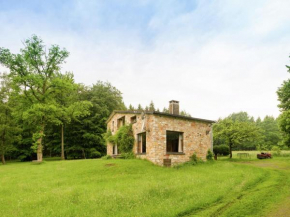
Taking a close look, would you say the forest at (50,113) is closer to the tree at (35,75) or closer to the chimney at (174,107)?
the tree at (35,75)

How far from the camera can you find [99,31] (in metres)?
19.8

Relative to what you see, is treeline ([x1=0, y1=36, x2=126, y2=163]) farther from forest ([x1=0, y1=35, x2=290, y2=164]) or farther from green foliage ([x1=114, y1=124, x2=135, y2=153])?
green foliage ([x1=114, y1=124, x2=135, y2=153])

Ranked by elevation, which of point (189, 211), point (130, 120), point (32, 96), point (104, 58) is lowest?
point (189, 211)

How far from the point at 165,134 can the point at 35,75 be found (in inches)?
751

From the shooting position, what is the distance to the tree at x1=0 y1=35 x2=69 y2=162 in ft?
83.9

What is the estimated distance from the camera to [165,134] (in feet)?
58.2

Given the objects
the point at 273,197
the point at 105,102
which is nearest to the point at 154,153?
the point at 273,197

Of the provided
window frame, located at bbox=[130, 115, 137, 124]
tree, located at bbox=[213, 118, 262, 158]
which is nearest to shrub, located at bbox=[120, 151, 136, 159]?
window frame, located at bbox=[130, 115, 137, 124]

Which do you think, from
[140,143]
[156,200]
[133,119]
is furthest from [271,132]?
[156,200]

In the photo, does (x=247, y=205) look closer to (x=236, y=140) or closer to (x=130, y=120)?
(x=130, y=120)

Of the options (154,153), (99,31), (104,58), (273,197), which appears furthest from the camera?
(104,58)

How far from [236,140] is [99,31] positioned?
2059 centimetres

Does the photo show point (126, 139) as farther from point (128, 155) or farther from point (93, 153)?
point (93, 153)

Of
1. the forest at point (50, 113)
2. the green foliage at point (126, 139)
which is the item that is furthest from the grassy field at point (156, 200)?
the forest at point (50, 113)
